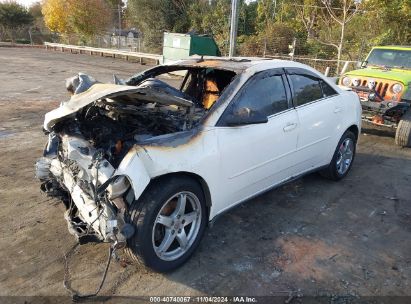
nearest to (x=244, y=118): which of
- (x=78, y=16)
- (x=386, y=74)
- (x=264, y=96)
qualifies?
(x=264, y=96)

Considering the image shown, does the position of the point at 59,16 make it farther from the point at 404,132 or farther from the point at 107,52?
the point at 404,132

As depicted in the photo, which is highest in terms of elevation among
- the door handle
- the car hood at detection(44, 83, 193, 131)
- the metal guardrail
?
the car hood at detection(44, 83, 193, 131)

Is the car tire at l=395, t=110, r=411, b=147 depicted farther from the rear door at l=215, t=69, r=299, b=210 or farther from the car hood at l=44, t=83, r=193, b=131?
the car hood at l=44, t=83, r=193, b=131

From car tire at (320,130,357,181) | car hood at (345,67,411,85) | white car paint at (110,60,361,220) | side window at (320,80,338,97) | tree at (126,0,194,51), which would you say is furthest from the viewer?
tree at (126,0,194,51)

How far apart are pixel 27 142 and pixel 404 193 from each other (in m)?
5.95

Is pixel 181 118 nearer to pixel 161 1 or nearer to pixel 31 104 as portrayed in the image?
pixel 31 104

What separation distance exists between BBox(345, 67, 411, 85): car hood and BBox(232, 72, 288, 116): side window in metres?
4.44

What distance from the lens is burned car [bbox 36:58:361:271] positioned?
3068 mm

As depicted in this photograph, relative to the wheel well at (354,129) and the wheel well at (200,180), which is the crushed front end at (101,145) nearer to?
the wheel well at (200,180)

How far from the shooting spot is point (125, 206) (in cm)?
310

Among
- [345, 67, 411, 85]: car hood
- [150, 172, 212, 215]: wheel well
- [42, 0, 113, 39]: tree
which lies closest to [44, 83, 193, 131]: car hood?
[150, 172, 212, 215]: wheel well

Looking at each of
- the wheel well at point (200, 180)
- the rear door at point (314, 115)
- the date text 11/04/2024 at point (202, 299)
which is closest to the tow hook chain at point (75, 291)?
the date text 11/04/2024 at point (202, 299)

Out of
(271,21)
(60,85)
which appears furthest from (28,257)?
(271,21)

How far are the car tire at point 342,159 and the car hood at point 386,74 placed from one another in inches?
111
